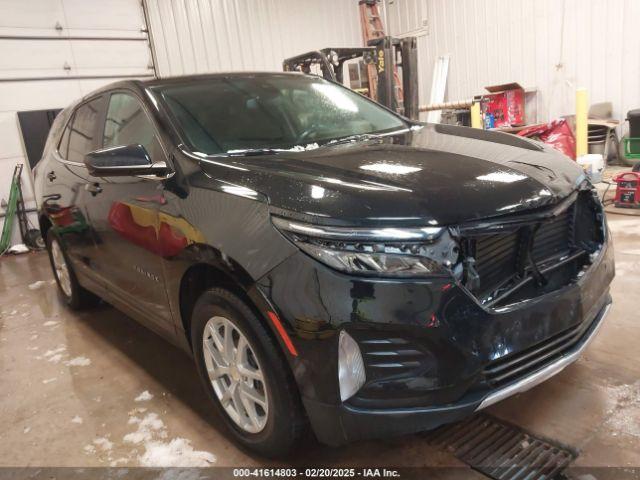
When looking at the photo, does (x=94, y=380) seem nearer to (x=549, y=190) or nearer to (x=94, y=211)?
(x=94, y=211)

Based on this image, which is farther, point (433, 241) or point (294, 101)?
point (294, 101)

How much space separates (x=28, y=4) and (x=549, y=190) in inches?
278

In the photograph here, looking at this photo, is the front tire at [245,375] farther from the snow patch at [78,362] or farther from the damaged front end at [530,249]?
the snow patch at [78,362]

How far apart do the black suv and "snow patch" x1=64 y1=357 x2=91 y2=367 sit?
0.76 metres

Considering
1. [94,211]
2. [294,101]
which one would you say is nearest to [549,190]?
[294,101]

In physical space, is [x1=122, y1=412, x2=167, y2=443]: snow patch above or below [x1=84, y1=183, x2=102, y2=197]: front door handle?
below

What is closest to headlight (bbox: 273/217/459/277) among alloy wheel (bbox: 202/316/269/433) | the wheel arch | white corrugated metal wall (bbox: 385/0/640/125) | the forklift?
the wheel arch

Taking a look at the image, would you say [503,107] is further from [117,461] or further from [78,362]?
[117,461]

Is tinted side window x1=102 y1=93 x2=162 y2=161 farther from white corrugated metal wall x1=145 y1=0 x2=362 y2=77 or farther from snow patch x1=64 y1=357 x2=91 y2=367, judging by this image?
white corrugated metal wall x1=145 y1=0 x2=362 y2=77

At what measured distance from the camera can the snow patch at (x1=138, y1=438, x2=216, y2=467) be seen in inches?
72.1

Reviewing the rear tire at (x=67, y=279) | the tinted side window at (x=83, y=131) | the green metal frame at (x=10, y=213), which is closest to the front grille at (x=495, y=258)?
the tinted side window at (x=83, y=131)

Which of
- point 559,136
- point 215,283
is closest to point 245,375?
point 215,283

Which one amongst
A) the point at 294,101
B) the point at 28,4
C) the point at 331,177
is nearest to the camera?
the point at 331,177

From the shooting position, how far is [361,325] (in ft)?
4.25
